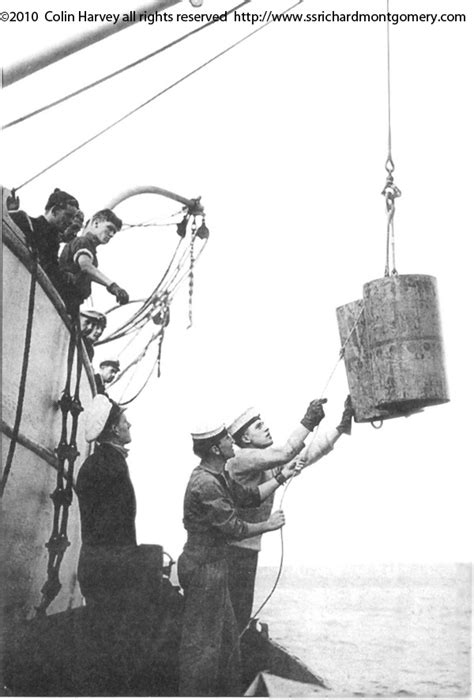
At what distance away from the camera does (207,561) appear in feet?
10.5

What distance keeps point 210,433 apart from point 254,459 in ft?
0.64

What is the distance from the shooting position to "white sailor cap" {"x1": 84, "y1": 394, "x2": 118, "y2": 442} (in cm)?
341

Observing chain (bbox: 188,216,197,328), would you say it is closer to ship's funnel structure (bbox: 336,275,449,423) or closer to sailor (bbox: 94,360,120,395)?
sailor (bbox: 94,360,120,395)

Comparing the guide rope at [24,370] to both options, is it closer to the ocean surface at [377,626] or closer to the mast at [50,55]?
the mast at [50,55]

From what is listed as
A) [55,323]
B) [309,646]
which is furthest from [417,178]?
[309,646]

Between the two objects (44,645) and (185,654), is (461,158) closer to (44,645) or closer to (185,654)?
(185,654)

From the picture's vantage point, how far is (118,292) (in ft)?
10.9

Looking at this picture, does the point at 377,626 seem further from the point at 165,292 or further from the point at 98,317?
the point at 98,317

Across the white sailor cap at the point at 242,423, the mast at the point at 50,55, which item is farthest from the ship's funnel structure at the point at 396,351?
the mast at the point at 50,55

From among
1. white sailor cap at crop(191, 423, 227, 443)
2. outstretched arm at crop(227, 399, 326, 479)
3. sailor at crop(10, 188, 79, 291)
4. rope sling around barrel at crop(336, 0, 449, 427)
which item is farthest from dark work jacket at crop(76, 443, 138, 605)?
rope sling around barrel at crop(336, 0, 449, 427)

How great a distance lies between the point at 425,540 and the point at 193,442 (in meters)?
0.92

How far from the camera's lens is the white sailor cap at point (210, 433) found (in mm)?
3279

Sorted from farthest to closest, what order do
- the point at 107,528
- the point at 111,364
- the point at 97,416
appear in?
the point at 111,364 → the point at 97,416 → the point at 107,528

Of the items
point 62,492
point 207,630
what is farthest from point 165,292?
point 207,630
